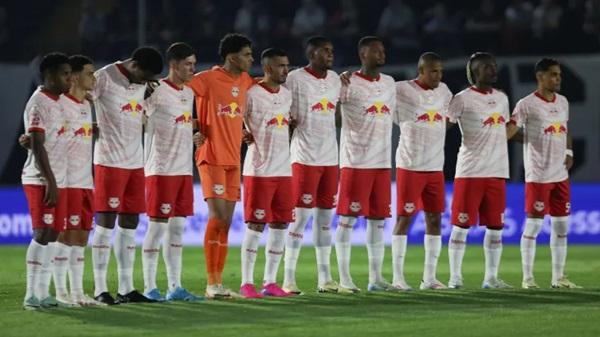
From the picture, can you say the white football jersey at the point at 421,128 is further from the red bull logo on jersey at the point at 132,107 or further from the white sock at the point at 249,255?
the red bull logo on jersey at the point at 132,107

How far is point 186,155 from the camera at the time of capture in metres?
13.2

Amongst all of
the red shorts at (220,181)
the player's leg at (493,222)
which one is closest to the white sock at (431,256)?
the player's leg at (493,222)

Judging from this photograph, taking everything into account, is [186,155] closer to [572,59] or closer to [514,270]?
[514,270]

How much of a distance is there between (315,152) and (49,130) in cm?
287

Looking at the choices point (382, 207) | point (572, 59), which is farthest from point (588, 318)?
point (572, 59)

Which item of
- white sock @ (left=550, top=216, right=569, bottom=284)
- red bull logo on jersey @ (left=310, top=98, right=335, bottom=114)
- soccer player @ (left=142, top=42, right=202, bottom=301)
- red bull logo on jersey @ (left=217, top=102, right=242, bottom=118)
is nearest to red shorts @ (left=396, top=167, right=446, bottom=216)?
red bull logo on jersey @ (left=310, top=98, right=335, bottom=114)

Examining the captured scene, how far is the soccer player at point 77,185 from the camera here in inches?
492

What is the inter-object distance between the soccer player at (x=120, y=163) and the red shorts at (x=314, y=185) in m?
1.76

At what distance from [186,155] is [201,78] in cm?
77

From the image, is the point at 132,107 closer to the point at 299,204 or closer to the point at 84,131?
the point at 84,131

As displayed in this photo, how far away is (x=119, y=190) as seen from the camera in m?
12.8

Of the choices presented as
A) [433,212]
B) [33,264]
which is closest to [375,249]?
[433,212]

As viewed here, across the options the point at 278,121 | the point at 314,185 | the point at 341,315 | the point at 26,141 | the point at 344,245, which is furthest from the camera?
the point at 344,245

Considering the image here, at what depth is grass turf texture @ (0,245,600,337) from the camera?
34.8 ft
